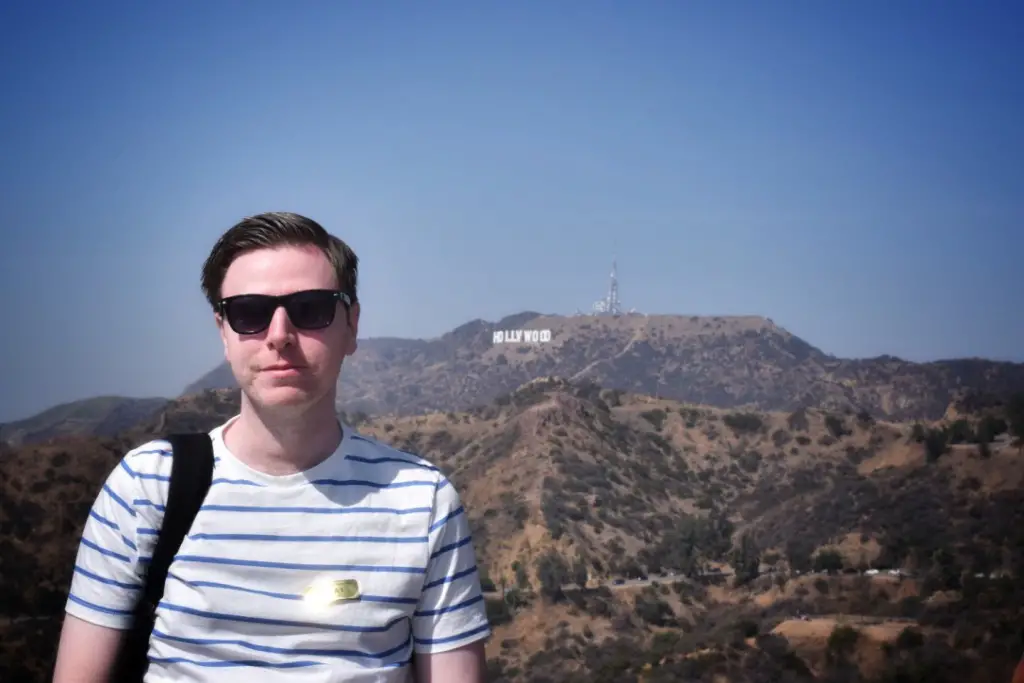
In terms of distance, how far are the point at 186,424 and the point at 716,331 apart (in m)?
55.9

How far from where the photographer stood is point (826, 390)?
54.0 meters

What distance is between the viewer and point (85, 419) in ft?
92.0

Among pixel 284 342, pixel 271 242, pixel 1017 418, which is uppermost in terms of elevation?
pixel 271 242

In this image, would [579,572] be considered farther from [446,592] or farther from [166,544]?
[166,544]

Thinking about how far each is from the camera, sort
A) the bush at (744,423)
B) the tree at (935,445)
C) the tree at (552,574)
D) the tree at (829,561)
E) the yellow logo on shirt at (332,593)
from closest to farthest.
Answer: the yellow logo on shirt at (332,593) → the tree at (552,574) → the tree at (829,561) → the tree at (935,445) → the bush at (744,423)

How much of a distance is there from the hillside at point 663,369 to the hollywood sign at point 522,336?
56cm

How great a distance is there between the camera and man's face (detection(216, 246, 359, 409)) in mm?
2062

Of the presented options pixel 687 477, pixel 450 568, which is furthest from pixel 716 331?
pixel 450 568

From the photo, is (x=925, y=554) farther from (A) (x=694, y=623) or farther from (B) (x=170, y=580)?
(B) (x=170, y=580)

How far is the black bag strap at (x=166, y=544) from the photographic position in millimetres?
2004

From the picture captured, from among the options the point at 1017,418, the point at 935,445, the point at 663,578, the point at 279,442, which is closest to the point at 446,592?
the point at 279,442

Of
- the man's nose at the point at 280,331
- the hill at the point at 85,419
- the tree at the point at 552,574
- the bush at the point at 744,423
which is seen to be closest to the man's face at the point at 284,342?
the man's nose at the point at 280,331

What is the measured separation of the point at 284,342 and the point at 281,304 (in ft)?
0.33

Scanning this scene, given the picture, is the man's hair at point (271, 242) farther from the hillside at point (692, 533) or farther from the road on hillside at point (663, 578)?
the road on hillside at point (663, 578)
